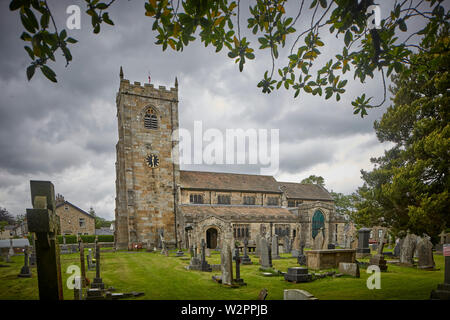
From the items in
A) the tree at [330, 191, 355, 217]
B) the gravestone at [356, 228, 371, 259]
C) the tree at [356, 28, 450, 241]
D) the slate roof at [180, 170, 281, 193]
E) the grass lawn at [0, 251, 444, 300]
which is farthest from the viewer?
the tree at [330, 191, 355, 217]

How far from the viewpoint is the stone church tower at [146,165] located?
2780cm

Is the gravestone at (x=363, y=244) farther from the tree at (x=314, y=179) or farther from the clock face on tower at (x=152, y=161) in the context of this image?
the tree at (x=314, y=179)

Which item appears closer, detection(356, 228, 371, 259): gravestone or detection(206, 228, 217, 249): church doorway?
detection(356, 228, 371, 259): gravestone

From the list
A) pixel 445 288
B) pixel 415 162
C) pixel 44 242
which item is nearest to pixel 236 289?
pixel 445 288

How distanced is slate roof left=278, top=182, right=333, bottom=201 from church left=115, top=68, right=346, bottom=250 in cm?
350

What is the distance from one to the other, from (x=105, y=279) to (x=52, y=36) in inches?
428

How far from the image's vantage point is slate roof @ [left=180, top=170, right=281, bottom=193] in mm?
33000

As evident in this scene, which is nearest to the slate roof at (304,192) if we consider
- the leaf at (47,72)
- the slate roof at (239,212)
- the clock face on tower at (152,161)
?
the slate roof at (239,212)

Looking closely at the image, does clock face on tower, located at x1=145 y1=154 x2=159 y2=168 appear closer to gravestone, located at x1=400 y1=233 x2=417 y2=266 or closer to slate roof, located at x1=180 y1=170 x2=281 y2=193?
slate roof, located at x1=180 y1=170 x2=281 y2=193

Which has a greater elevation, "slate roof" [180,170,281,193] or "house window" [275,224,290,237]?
"slate roof" [180,170,281,193]

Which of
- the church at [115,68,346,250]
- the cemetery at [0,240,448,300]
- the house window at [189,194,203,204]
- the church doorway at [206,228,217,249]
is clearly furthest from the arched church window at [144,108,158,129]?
the cemetery at [0,240,448,300]

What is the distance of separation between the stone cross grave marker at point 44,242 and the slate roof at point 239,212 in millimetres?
24069

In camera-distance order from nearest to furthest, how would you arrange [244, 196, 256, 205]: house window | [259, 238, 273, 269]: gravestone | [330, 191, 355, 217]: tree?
1. [259, 238, 273, 269]: gravestone
2. [244, 196, 256, 205]: house window
3. [330, 191, 355, 217]: tree

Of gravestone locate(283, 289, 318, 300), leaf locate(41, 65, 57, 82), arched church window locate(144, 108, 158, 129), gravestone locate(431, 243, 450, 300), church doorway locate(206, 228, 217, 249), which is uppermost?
arched church window locate(144, 108, 158, 129)
